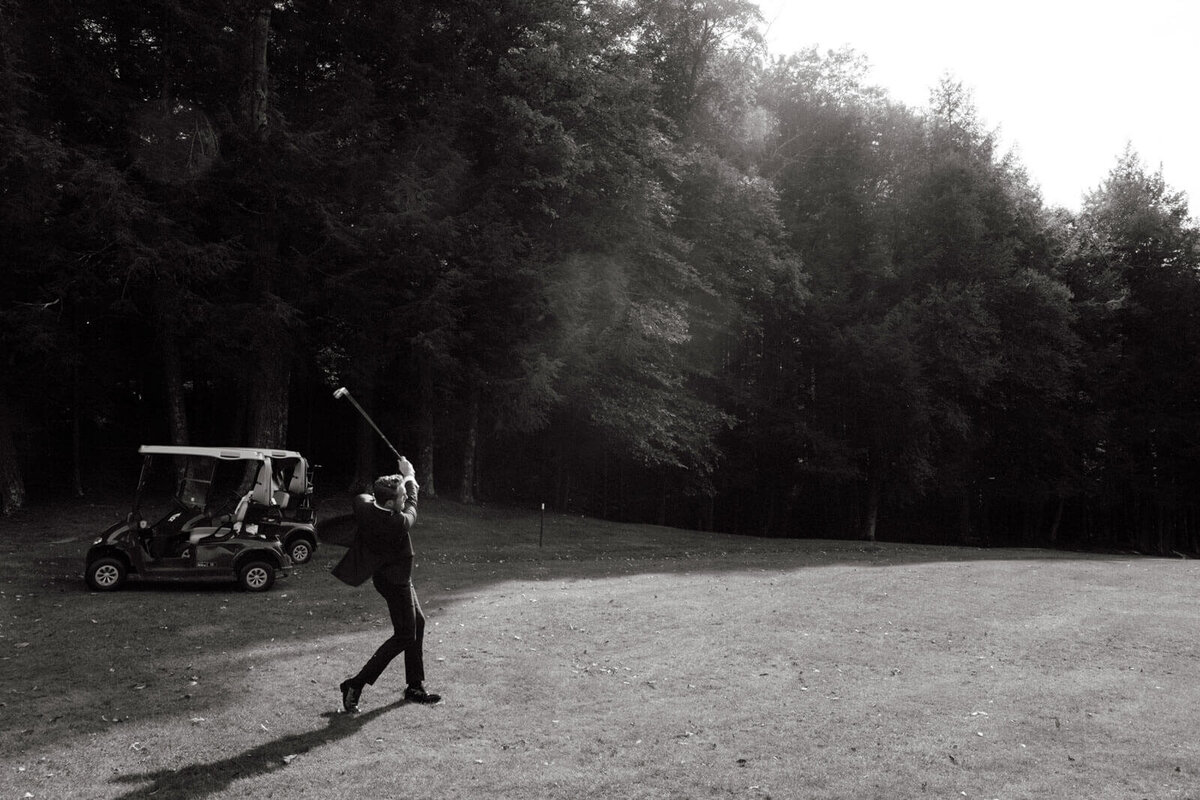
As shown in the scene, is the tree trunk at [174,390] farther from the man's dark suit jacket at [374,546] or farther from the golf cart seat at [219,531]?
the man's dark suit jacket at [374,546]

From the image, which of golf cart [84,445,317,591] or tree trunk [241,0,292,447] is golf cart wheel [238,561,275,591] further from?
tree trunk [241,0,292,447]

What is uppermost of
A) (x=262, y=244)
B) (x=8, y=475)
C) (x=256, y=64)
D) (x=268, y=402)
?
(x=256, y=64)

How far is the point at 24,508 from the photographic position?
2273cm

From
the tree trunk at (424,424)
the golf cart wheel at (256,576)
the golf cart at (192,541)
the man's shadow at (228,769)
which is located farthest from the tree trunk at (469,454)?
the man's shadow at (228,769)

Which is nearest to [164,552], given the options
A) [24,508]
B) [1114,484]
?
[24,508]

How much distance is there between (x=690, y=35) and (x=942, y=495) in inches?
861

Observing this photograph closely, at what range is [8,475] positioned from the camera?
74.3ft

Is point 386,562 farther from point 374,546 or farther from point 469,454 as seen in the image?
point 469,454

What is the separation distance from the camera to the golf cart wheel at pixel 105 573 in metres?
14.3

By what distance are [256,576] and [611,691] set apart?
26.2ft

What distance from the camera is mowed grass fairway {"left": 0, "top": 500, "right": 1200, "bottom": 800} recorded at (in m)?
6.67

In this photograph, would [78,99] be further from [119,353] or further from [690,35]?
[690,35]

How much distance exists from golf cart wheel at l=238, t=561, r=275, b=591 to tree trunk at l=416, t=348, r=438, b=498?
1170 centimetres

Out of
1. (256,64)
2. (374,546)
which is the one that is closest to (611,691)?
(374,546)
